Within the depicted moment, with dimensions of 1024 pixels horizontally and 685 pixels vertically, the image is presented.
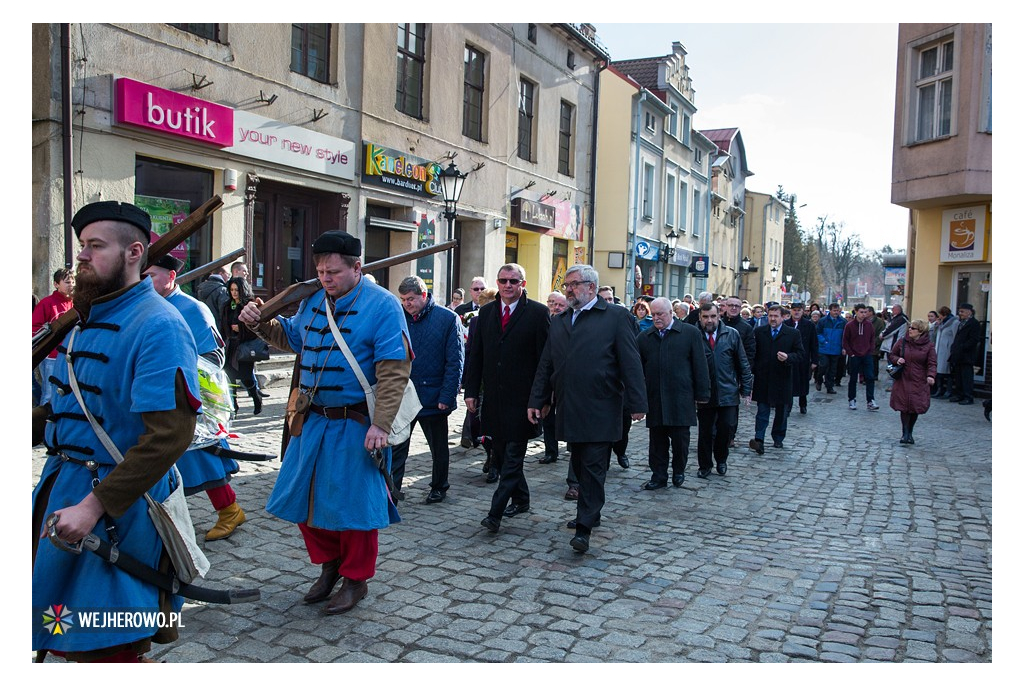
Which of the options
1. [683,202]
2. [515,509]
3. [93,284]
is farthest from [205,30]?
[683,202]

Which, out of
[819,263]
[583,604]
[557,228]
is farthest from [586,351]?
[819,263]

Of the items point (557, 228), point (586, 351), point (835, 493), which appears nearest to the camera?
point (586, 351)

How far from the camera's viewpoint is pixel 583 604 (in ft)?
15.5

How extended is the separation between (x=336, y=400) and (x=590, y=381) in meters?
→ 2.20

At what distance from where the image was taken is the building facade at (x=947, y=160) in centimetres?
1792

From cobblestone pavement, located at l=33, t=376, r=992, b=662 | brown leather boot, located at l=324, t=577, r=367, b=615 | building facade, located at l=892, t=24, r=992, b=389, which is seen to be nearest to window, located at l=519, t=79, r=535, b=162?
building facade, located at l=892, t=24, r=992, b=389

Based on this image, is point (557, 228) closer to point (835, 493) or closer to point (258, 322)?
point (835, 493)


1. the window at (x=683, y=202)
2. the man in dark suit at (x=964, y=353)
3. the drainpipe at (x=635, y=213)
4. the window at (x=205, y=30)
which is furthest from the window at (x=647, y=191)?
the window at (x=205, y=30)

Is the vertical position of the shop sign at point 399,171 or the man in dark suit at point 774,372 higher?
the shop sign at point 399,171

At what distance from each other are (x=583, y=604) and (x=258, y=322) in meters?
2.46

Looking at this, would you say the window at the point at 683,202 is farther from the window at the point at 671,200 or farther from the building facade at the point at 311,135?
the building facade at the point at 311,135

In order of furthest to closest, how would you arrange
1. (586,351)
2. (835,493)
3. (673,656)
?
(835,493) → (586,351) → (673,656)

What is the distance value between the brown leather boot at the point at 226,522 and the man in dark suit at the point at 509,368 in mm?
1796

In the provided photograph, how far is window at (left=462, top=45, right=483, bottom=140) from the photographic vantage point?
62.1 feet
